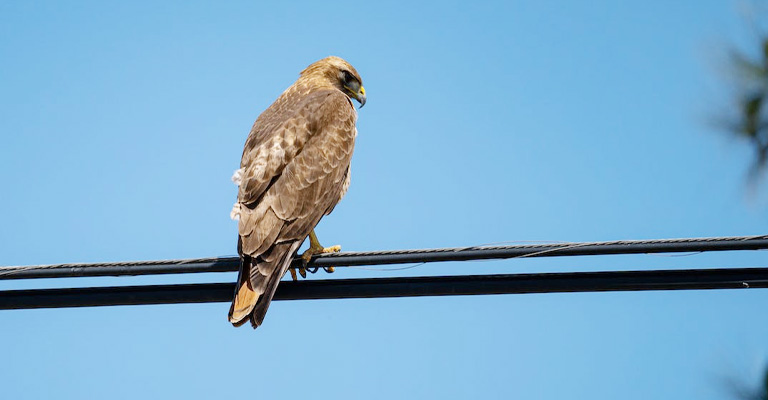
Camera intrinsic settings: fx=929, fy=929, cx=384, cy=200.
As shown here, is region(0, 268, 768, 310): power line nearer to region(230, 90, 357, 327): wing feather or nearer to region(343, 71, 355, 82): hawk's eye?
region(230, 90, 357, 327): wing feather

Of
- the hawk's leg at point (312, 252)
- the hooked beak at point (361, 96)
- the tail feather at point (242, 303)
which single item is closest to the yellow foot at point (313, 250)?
the hawk's leg at point (312, 252)

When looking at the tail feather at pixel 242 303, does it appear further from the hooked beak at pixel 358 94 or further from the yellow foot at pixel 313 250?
the hooked beak at pixel 358 94

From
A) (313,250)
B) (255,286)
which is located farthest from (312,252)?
(255,286)

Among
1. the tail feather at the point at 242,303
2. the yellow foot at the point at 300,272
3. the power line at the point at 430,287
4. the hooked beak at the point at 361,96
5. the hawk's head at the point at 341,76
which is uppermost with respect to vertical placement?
the hawk's head at the point at 341,76

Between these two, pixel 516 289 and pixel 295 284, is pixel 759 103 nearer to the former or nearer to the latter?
pixel 516 289

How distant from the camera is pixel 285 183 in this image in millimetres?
6605

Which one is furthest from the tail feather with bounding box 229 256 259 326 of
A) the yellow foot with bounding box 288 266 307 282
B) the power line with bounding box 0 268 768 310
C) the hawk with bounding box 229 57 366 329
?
the yellow foot with bounding box 288 266 307 282

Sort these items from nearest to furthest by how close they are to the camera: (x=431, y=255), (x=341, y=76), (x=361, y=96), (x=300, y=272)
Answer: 1. (x=431, y=255)
2. (x=300, y=272)
3. (x=361, y=96)
4. (x=341, y=76)

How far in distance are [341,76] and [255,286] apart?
12.7 ft

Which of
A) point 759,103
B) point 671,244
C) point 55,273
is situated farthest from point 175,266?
point 759,103

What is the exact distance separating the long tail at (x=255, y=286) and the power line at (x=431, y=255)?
371 mm

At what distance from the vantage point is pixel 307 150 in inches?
276

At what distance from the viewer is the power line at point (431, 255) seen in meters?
4.28

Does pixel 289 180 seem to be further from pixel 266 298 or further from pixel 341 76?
pixel 341 76
